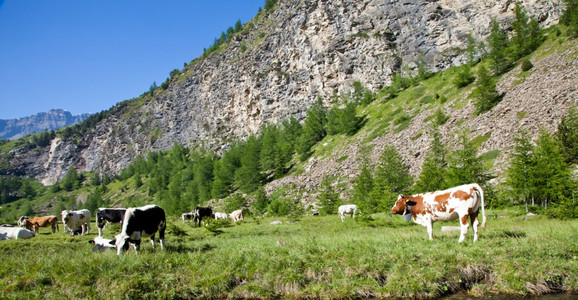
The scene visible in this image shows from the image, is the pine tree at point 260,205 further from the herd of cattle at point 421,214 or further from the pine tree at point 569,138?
the pine tree at point 569,138

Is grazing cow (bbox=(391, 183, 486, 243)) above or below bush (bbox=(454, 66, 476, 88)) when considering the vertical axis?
below

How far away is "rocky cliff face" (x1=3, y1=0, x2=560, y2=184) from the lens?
99062mm

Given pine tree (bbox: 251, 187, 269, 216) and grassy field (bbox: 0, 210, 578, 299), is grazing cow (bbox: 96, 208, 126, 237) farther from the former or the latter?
pine tree (bbox: 251, 187, 269, 216)

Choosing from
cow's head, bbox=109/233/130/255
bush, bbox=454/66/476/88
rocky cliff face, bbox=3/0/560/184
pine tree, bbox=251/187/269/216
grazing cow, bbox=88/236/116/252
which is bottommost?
pine tree, bbox=251/187/269/216

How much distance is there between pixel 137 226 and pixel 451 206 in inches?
511

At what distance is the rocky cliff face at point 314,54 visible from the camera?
3900 inches

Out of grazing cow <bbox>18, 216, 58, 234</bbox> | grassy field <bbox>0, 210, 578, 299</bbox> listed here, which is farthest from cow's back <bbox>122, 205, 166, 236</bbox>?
grazing cow <bbox>18, 216, 58, 234</bbox>

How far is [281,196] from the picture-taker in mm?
60531

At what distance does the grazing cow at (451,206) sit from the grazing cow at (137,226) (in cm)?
1170

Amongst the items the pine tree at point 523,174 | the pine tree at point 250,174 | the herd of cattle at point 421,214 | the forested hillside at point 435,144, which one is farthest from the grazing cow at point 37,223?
the pine tree at point 250,174

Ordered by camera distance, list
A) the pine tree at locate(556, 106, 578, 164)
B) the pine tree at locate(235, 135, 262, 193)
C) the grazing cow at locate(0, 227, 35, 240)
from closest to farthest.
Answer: the grazing cow at locate(0, 227, 35, 240) < the pine tree at locate(556, 106, 578, 164) < the pine tree at locate(235, 135, 262, 193)

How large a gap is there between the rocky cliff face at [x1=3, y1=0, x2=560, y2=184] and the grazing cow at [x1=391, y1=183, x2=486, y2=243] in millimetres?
98325

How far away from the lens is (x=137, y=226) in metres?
12.1

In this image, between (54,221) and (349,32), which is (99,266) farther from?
(349,32)
